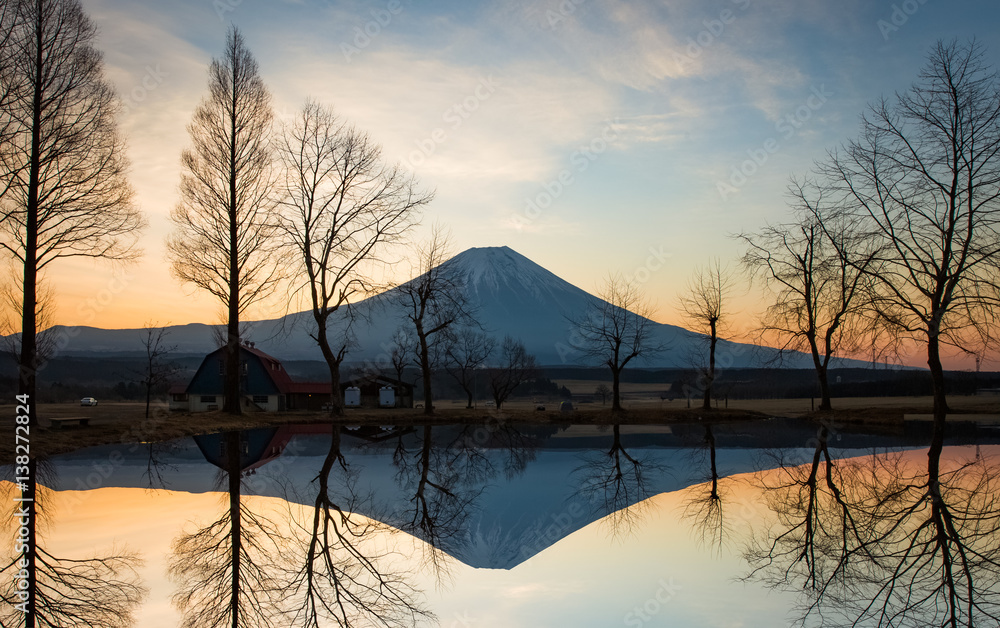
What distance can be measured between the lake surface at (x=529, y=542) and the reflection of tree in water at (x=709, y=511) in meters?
0.06

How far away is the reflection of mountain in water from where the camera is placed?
391 inches

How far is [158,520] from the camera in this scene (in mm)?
10383

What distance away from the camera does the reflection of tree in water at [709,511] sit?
362 inches

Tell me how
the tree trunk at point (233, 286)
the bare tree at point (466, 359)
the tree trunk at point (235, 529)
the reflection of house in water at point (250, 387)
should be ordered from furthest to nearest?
the reflection of house in water at point (250, 387)
the bare tree at point (466, 359)
the tree trunk at point (233, 286)
the tree trunk at point (235, 529)

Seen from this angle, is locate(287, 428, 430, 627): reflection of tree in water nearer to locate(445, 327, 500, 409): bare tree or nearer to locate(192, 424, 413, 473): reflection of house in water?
locate(192, 424, 413, 473): reflection of house in water

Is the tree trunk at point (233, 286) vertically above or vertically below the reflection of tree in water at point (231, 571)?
above

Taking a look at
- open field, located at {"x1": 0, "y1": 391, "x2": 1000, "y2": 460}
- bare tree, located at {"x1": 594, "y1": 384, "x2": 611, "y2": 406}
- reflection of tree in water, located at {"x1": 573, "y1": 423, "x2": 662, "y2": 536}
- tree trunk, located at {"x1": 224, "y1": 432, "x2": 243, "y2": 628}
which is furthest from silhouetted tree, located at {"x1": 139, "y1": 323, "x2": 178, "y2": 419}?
bare tree, located at {"x1": 594, "y1": 384, "x2": 611, "y2": 406}

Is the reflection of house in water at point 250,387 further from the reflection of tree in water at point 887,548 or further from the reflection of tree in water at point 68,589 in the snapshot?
the reflection of tree in water at point 887,548

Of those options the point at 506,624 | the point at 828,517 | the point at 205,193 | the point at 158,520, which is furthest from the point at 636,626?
the point at 205,193

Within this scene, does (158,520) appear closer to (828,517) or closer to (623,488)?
(623,488)

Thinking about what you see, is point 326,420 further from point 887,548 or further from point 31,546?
point 887,548

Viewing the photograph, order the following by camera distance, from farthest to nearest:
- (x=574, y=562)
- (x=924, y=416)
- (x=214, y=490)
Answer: (x=924, y=416) → (x=214, y=490) → (x=574, y=562)

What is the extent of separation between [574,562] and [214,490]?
793 cm

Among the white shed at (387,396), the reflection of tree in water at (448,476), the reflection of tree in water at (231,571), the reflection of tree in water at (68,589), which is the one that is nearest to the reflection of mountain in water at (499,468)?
the reflection of tree in water at (448,476)
